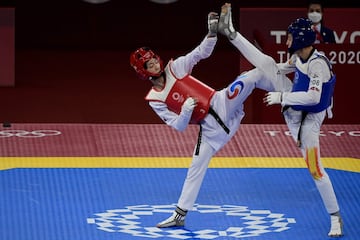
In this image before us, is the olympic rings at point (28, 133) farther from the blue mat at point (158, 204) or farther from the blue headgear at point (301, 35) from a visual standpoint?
the blue headgear at point (301, 35)

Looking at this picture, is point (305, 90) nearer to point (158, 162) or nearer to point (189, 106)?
point (189, 106)

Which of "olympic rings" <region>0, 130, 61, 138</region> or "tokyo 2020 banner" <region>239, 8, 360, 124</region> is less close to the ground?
"tokyo 2020 banner" <region>239, 8, 360, 124</region>

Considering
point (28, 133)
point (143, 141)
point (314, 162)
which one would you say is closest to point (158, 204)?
point (314, 162)

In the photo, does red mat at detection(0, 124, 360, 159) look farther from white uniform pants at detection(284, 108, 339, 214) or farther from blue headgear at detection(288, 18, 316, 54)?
blue headgear at detection(288, 18, 316, 54)

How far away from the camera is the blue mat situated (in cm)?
1025

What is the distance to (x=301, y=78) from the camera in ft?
32.7

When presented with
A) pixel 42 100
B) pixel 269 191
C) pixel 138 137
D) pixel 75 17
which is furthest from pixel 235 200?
pixel 75 17

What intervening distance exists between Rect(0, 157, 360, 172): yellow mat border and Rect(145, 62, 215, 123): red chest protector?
2.31 metres

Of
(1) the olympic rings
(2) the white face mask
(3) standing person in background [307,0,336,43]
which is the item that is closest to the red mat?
(1) the olympic rings

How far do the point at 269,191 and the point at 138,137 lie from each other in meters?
2.59

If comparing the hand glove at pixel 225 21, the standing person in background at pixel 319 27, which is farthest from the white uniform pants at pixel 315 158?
the standing person in background at pixel 319 27

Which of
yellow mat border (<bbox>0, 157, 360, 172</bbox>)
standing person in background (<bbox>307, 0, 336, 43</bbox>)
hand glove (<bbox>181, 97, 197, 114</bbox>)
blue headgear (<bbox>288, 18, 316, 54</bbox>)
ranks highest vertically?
standing person in background (<bbox>307, 0, 336, 43</bbox>)

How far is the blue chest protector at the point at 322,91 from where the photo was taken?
9875mm

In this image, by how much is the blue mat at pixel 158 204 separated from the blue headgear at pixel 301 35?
5.51 feet
